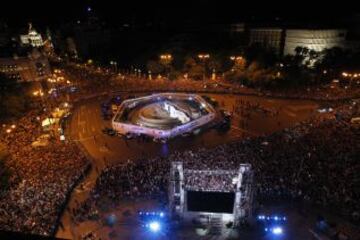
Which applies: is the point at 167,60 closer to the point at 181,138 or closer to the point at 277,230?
the point at 181,138

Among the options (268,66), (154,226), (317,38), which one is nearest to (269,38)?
(317,38)

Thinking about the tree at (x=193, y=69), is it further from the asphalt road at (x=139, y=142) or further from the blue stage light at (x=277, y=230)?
the blue stage light at (x=277, y=230)

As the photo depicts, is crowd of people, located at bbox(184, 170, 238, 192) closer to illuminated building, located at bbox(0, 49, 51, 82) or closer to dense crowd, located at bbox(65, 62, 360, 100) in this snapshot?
dense crowd, located at bbox(65, 62, 360, 100)

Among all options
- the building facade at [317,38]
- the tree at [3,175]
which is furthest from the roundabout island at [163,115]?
the building facade at [317,38]

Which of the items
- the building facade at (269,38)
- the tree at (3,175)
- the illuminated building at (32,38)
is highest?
the building facade at (269,38)

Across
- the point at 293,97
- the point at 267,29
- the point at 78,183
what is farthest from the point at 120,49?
the point at 78,183

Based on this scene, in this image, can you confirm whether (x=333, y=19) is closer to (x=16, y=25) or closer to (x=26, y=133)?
(x=26, y=133)

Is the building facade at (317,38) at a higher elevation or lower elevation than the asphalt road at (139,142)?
higher

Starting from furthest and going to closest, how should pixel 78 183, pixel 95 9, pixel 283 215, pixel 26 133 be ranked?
pixel 95 9 → pixel 26 133 → pixel 78 183 → pixel 283 215
